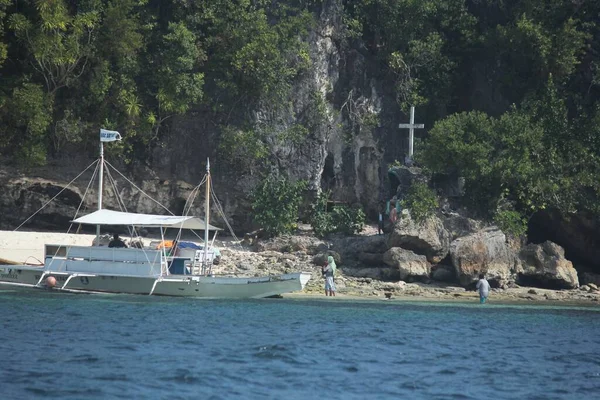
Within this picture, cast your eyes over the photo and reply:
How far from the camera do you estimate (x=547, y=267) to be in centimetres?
3284

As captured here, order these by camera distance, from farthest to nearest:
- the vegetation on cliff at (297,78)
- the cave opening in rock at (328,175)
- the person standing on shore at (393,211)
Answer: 1. the cave opening in rock at (328,175)
2. the vegetation on cliff at (297,78)
3. the person standing on shore at (393,211)

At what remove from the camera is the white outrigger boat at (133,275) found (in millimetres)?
28969

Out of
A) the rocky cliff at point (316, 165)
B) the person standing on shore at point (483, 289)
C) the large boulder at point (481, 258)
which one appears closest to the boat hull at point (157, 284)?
the person standing on shore at point (483, 289)

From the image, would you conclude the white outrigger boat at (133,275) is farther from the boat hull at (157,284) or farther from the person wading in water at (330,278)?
the person wading in water at (330,278)

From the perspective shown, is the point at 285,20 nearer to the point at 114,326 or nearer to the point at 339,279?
the point at 339,279

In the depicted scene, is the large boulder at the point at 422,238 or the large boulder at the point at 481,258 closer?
the large boulder at the point at 481,258

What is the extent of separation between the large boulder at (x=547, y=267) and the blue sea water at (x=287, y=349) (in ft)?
12.8

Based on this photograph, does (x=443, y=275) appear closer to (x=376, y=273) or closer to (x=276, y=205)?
(x=376, y=273)

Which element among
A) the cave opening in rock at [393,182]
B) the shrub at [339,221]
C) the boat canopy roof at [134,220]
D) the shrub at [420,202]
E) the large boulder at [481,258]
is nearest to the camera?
the boat canopy roof at [134,220]

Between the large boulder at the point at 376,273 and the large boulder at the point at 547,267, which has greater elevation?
the large boulder at the point at 547,267

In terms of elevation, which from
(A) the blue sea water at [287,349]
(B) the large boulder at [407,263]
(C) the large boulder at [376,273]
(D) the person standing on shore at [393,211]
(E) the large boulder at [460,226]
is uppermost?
(D) the person standing on shore at [393,211]

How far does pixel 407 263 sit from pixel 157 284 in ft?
28.9

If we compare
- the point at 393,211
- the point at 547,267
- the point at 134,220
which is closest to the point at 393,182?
the point at 393,211

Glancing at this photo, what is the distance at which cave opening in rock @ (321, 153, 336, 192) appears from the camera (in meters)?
40.1
